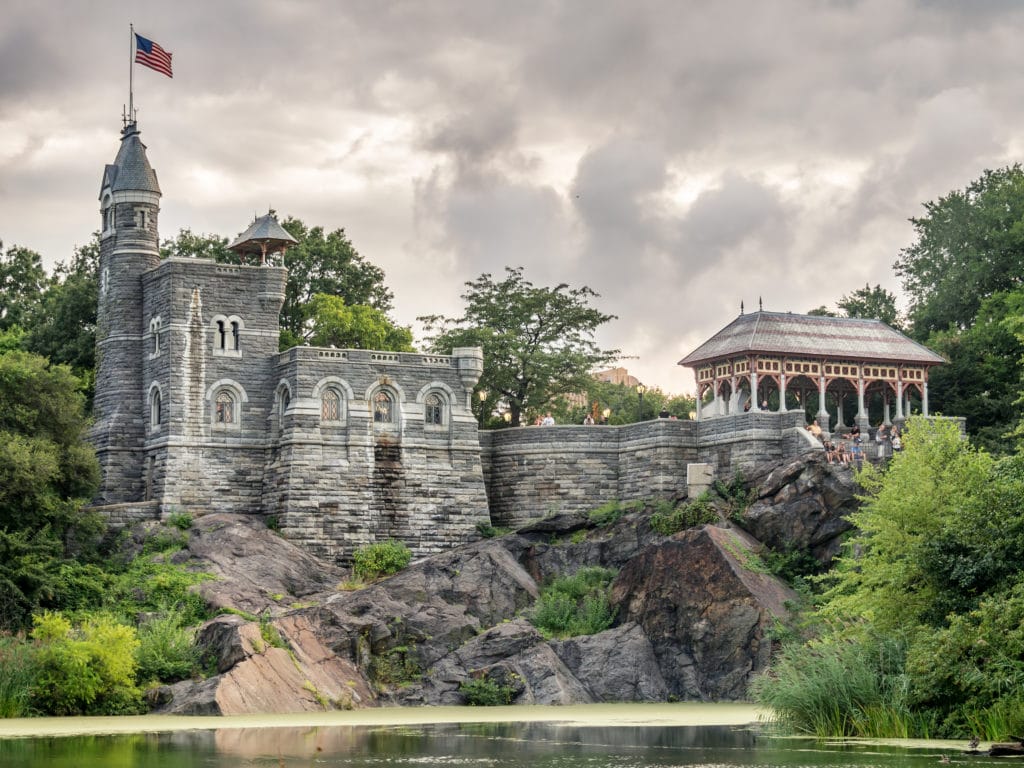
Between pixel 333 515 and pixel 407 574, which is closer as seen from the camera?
pixel 407 574

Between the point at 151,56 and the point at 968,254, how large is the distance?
117 ft

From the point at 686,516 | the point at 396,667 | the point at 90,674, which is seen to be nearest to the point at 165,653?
the point at 90,674

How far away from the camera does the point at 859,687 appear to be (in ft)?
128

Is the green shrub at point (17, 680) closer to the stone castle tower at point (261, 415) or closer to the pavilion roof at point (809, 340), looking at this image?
the stone castle tower at point (261, 415)

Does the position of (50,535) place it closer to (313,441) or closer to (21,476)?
(21,476)

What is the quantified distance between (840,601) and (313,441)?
22.1 m

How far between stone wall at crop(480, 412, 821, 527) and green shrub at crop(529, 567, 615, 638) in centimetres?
586

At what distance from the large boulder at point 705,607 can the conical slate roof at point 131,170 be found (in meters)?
23.1

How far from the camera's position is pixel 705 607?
55344 mm

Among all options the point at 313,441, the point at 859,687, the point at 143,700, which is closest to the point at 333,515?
the point at 313,441

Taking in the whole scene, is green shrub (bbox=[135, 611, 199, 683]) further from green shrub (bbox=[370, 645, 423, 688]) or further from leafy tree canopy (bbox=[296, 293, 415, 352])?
leafy tree canopy (bbox=[296, 293, 415, 352])

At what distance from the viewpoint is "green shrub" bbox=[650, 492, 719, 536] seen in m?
58.8

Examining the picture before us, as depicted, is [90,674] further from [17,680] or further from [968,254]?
[968,254]

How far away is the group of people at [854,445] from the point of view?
59969 millimetres
